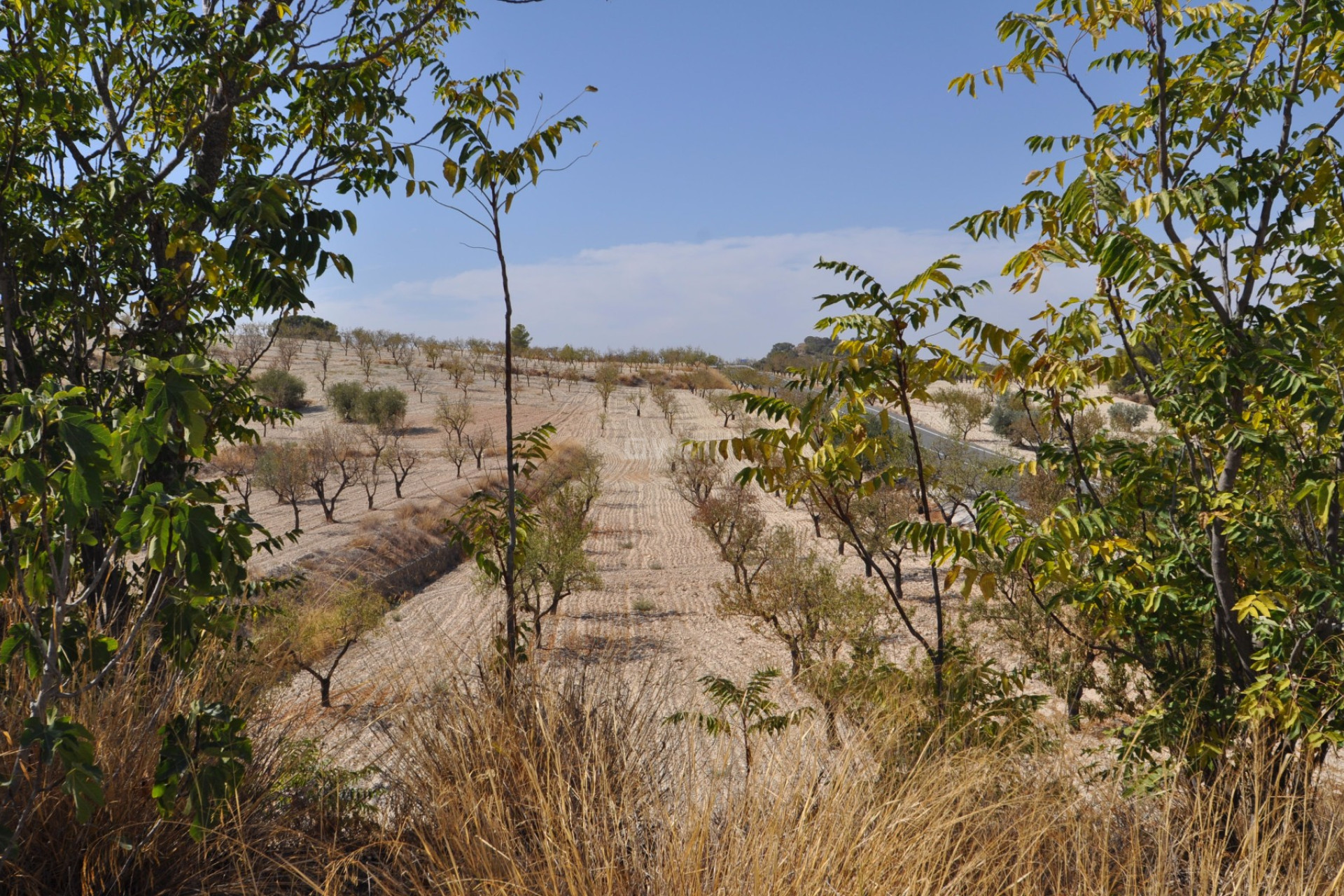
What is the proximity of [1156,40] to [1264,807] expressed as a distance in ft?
10.1

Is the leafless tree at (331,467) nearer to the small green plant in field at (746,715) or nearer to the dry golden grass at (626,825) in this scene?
the small green plant in field at (746,715)

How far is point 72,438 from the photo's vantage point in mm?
1548

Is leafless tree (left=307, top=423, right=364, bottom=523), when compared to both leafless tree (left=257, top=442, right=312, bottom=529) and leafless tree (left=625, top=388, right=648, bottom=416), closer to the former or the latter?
leafless tree (left=257, top=442, right=312, bottom=529)

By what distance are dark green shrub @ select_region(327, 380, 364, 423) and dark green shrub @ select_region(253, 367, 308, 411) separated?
8.20ft

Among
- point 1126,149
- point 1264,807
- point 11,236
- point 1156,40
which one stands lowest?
point 1264,807

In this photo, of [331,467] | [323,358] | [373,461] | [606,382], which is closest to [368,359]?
[323,358]

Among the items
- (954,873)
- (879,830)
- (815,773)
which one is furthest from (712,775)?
(954,873)

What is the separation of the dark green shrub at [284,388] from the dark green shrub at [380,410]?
4.44 metres

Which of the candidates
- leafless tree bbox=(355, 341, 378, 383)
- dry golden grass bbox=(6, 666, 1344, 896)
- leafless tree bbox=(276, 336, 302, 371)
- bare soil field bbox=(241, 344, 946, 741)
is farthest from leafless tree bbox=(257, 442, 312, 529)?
leafless tree bbox=(276, 336, 302, 371)

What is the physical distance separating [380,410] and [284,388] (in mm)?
8126

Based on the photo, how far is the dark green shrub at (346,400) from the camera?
136 feet

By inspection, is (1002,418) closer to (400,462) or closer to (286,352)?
(400,462)

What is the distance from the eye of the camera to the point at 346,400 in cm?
4188

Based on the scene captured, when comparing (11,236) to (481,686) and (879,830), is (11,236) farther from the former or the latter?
(879,830)
